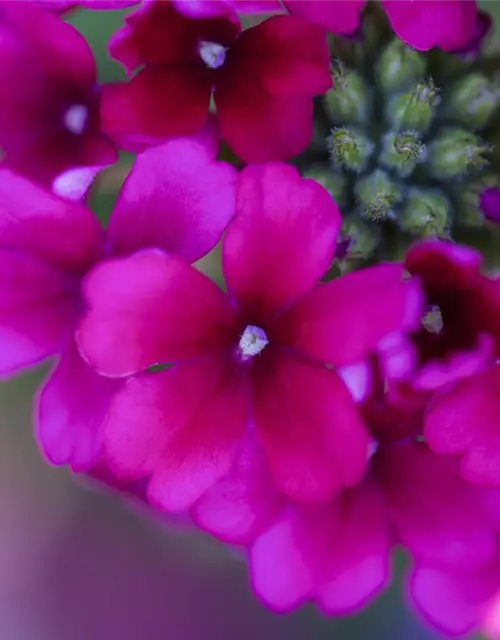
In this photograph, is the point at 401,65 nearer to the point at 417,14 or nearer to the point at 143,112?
the point at 417,14

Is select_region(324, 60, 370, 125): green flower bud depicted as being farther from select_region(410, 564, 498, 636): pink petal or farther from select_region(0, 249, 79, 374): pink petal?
select_region(410, 564, 498, 636): pink petal

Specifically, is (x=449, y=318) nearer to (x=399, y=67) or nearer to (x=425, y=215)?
(x=425, y=215)

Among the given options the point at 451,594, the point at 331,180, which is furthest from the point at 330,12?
the point at 451,594

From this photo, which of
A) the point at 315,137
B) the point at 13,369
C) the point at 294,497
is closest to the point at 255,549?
the point at 294,497

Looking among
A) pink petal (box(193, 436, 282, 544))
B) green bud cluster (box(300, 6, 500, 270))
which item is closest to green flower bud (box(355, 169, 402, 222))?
green bud cluster (box(300, 6, 500, 270))

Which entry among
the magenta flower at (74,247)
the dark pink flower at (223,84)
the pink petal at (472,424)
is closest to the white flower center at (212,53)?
the dark pink flower at (223,84)
